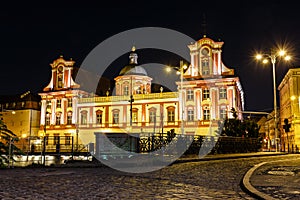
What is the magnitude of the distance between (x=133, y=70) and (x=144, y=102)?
8891mm

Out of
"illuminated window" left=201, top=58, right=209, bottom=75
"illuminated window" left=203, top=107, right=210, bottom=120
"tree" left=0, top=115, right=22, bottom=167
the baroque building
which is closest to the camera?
"tree" left=0, top=115, right=22, bottom=167

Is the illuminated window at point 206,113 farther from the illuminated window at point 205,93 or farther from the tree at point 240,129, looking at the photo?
the tree at point 240,129

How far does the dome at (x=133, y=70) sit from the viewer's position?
63544 millimetres

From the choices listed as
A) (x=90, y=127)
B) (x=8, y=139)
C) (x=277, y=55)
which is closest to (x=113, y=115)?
(x=90, y=127)

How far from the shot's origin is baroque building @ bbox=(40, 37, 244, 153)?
5256 cm

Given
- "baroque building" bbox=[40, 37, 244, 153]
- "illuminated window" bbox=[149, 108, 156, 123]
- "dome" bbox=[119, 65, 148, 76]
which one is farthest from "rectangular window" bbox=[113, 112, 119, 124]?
"dome" bbox=[119, 65, 148, 76]

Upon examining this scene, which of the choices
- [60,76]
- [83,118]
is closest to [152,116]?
[83,118]

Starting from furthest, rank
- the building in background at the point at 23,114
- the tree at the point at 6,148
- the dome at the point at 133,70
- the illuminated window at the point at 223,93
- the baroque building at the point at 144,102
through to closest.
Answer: the building in background at the point at 23,114 → the dome at the point at 133,70 → the baroque building at the point at 144,102 → the illuminated window at the point at 223,93 → the tree at the point at 6,148

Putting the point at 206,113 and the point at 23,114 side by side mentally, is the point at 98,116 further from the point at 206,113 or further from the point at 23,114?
the point at 206,113

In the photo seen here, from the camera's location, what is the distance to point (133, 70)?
210ft

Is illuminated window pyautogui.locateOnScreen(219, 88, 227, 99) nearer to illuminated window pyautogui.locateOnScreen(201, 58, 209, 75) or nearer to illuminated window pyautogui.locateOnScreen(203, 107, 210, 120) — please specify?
illuminated window pyautogui.locateOnScreen(203, 107, 210, 120)

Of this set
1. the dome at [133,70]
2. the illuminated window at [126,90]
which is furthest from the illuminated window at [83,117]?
the dome at [133,70]

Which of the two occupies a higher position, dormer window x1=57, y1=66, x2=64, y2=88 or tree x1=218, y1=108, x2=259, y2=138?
dormer window x1=57, y1=66, x2=64, y2=88

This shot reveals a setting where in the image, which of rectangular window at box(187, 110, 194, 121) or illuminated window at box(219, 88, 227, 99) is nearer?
illuminated window at box(219, 88, 227, 99)
